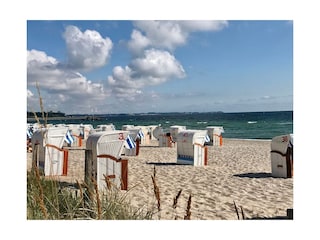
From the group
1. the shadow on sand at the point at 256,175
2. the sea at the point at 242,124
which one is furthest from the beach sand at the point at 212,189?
the sea at the point at 242,124

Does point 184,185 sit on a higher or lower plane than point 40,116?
lower

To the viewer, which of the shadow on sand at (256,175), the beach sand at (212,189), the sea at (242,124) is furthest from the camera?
the sea at (242,124)

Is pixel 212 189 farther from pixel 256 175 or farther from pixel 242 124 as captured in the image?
pixel 242 124

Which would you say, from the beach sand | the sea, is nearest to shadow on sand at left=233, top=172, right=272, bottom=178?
the beach sand

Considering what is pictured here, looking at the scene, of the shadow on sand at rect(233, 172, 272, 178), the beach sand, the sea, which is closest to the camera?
the beach sand

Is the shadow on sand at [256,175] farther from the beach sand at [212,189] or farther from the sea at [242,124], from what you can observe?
the sea at [242,124]

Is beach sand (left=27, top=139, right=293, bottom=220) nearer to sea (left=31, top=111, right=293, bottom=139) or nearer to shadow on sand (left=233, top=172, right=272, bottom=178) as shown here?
shadow on sand (left=233, top=172, right=272, bottom=178)

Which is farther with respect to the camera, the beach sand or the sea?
the sea

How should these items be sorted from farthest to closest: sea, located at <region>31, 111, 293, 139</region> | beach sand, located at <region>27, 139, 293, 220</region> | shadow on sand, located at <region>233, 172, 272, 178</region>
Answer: sea, located at <region>31, 111, 293, 139</region> < shadow on sand, located at <region>233, 172, 272, 178</region> < beach sand, located at <region>27, 139, 293, 220</region>
